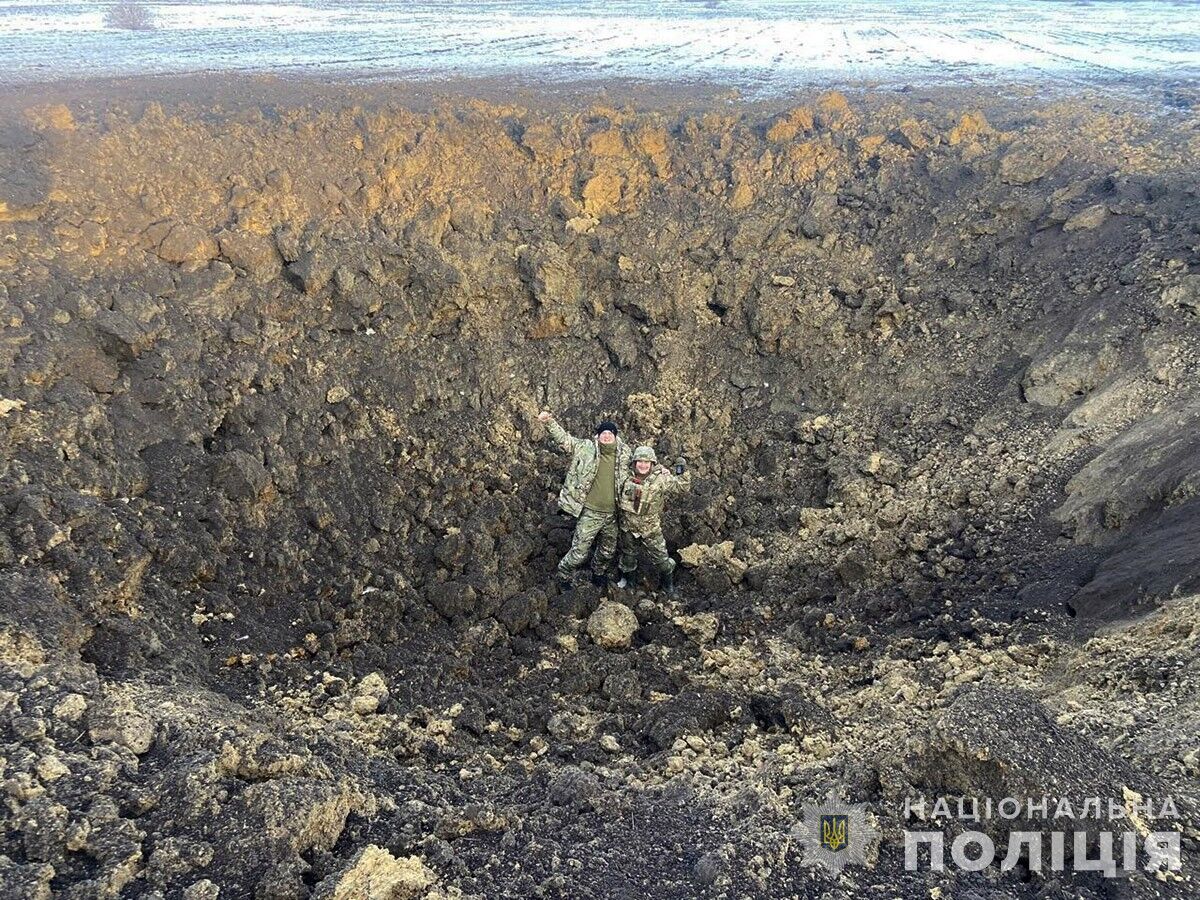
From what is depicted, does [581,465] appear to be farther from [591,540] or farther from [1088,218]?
[1088,218]

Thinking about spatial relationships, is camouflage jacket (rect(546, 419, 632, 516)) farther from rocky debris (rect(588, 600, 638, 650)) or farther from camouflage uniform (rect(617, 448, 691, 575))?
rocky debris (rect(588, 600, 638, 650))

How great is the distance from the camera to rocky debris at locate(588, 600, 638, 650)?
17.1ft

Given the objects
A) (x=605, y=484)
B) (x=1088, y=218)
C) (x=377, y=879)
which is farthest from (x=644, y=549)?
(x=1088, y=218)

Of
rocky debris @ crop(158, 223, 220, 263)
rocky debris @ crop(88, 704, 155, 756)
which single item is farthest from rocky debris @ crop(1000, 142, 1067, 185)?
rocky debris @ crop(88, 704, 155, 756)

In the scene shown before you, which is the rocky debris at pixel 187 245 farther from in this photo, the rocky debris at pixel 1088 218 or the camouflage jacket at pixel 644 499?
the rocky debris at pixel 1088 218

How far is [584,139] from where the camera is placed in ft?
26.3

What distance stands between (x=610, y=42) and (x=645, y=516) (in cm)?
1114

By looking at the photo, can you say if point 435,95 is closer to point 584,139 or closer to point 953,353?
point 584,139

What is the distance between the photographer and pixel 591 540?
19.0 feet

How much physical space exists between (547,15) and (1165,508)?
15.1 meters

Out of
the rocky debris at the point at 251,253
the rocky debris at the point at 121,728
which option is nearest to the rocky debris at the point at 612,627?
the rocky debris at the point at 121,728

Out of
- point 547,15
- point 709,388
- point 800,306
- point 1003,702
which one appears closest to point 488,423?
point 709,388

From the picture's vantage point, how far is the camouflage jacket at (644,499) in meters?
5.52

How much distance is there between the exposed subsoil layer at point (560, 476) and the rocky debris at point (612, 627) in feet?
0.25
